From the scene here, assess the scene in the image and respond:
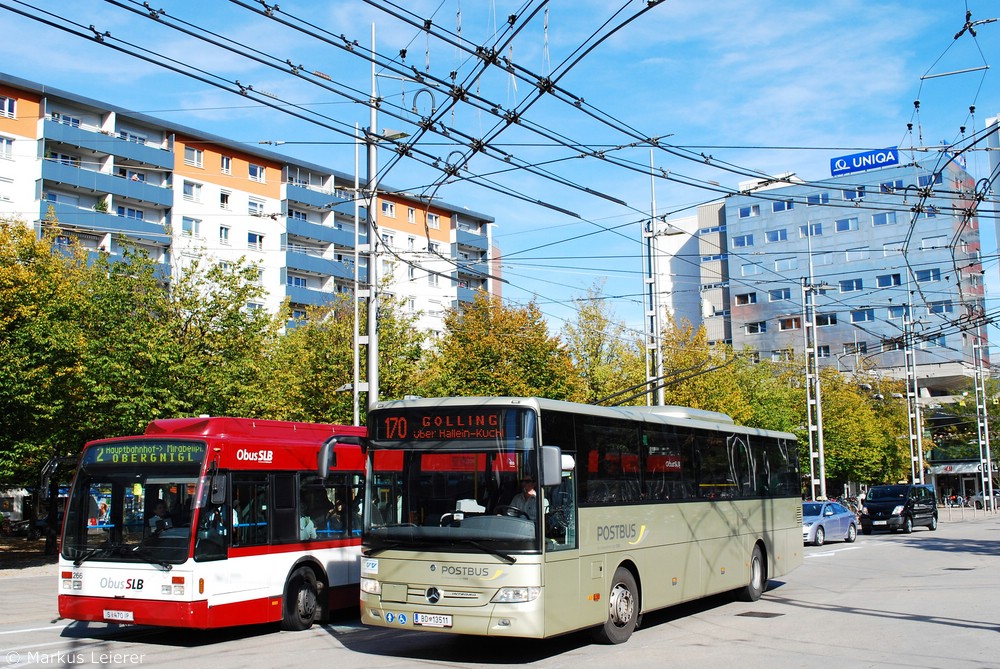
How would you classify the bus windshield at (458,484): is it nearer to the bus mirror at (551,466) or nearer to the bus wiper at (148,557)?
the bus mirror at (551,466)

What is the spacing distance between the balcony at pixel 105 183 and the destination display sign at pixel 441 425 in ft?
149

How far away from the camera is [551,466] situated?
10102 mm

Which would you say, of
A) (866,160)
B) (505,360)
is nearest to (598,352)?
(505,360)

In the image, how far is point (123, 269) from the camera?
26781mm

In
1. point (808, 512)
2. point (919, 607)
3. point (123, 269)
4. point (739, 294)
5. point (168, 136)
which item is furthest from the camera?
point (739, 294)

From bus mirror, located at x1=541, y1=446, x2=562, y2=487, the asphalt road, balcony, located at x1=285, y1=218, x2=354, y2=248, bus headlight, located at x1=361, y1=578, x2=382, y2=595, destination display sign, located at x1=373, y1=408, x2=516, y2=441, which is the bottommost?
the asphalt road

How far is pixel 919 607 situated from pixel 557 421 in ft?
25.6

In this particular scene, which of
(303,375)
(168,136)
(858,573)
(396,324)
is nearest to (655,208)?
(396,324)

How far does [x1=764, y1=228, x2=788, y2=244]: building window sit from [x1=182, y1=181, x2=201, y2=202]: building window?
53.1 m

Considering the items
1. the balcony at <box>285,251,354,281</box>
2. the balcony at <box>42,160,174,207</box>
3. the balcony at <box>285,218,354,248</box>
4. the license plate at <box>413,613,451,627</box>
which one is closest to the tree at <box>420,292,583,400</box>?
the license plate at <box>413,613,451,627</box>

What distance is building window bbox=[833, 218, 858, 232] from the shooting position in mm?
83062

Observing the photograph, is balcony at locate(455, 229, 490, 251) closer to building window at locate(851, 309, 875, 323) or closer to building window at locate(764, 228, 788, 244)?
building window at locate(764, 228, 788, 244)

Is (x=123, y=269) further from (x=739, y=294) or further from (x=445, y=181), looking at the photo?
(x=739, y=294)

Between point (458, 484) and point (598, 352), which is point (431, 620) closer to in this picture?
point (458, 484)
